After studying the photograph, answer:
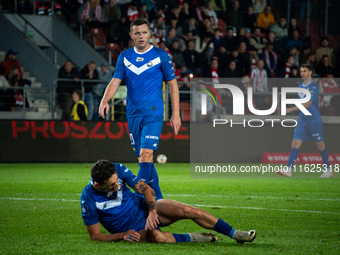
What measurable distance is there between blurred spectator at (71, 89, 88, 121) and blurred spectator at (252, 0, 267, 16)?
918 cm

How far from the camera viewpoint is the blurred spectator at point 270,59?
58.7ft

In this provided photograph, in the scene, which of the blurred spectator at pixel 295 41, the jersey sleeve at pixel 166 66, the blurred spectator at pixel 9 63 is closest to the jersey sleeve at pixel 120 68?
the jersey sleeve at pixel 166 66

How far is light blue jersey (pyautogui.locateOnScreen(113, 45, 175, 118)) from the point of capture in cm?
Answer: 641

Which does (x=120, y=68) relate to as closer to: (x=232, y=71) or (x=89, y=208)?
(x=89, y=208)

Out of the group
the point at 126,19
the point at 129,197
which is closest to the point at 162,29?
the point at 126,19

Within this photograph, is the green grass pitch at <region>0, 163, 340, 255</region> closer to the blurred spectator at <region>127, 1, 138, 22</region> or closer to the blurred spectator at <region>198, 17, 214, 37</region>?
the blurred spectator at <region>198, 17, 214, 37</region>

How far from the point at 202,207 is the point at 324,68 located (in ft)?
41.7

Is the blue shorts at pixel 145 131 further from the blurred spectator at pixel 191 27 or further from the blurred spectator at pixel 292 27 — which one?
the blurred spectator at pixel 292 27

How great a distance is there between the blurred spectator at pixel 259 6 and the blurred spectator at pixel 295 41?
1.75m

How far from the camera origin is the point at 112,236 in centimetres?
495

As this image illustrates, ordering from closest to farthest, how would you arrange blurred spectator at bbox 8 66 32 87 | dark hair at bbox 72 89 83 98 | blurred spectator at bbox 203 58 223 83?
dark hair at bbox 72 89 83 98 < blurred spectator at bbox 8 66 32 87 < blurred spectator at bbox 203 58 223 83

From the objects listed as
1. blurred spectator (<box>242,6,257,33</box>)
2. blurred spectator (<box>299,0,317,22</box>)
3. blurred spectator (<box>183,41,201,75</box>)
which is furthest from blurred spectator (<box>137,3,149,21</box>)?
A: blurred spectator (<box>299,0,317,22</box>)

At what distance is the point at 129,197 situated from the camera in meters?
5.01

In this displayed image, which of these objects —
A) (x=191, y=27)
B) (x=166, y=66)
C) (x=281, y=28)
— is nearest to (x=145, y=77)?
(x=166, y=66)
